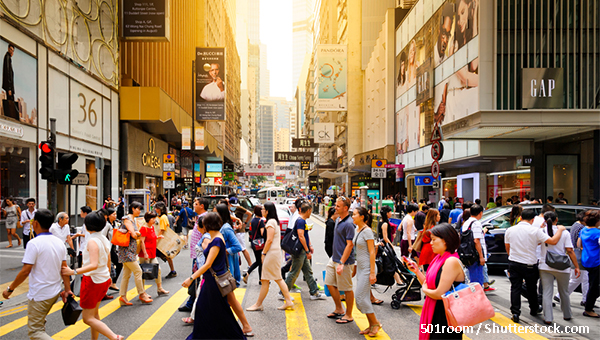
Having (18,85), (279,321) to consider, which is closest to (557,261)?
(279,321)

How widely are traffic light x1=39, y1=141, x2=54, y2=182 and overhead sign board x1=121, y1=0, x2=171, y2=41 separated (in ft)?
51.7

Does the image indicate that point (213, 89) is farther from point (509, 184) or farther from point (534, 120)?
point (534, 120)

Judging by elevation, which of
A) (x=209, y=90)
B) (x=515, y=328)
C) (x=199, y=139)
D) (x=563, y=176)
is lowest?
(x=515, y=328)

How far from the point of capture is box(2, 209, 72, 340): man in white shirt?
459 cm

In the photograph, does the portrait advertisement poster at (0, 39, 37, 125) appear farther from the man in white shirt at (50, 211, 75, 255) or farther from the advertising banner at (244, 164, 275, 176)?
the advertising banner at (244, 164, 275, 176)

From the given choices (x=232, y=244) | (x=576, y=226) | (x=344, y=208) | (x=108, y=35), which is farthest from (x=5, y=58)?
(x=576, y=226)

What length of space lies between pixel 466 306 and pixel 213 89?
33.0m

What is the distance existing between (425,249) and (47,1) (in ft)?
56.0

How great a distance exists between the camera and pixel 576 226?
7.82m

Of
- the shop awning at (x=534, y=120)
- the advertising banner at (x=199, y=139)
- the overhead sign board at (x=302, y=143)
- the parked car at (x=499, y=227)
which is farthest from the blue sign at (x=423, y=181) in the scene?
the overhead sign board at (x=302, y=143)

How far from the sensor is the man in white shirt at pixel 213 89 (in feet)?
113

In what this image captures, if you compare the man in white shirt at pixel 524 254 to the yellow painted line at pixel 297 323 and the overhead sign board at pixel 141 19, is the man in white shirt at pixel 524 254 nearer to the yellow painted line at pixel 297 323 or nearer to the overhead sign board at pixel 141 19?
the yellow painted line at pixel 297 323

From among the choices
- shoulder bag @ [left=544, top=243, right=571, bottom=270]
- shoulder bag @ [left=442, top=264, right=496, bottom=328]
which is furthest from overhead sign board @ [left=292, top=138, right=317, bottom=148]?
shoulder bag @ [left=442, top=264, right=496, bottom=328]

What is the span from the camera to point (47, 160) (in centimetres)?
944
